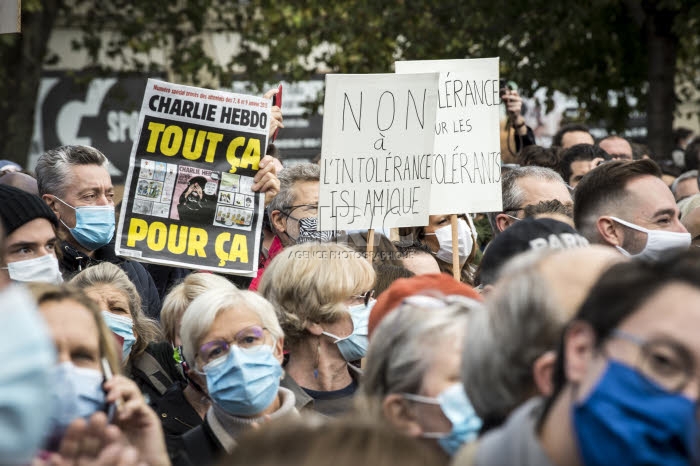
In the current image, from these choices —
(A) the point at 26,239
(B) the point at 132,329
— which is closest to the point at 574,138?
(B) the point at 132,329

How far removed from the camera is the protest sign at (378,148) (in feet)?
18.8

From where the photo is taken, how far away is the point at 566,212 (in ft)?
19.9

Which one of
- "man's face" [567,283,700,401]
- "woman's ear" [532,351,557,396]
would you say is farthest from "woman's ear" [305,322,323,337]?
"man's face" [567,283,700,401]

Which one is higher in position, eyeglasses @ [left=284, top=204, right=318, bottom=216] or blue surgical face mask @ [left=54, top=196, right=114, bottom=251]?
eyeglasses @ [left=284, top=204, right=318, bottom=216]

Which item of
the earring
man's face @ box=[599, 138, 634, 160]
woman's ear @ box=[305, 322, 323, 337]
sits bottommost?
the earring

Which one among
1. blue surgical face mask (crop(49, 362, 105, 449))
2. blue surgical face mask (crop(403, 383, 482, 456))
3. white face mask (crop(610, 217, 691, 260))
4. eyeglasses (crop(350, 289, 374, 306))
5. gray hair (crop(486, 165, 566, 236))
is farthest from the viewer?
gray hair (crop(486, 165, 566, 236))

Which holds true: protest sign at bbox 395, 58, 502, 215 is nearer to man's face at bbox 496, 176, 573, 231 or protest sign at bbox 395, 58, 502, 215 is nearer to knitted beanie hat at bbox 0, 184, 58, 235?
A: man's face at bbox 496, 176, 573, 231

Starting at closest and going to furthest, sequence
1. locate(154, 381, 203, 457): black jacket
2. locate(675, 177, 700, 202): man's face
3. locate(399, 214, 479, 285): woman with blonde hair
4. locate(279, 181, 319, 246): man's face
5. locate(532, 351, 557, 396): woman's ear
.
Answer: locate(532, 351, 557, 396): woman's ear → locate(154, 381, 203, 457): black jacket → locate(279, 181, 319, 246): man's face → locate(399, 214, 479, 285): woman with blonde hair → locate(675, 177, 700, 202): man's face

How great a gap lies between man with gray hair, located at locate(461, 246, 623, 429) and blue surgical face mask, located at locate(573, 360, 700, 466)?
1.52 ft

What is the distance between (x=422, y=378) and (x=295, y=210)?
317 centimetres

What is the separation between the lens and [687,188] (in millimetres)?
9000

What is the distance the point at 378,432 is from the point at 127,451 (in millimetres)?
780

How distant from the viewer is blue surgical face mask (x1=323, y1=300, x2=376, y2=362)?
5.06 metres

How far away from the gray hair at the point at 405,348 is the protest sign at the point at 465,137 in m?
2.82
